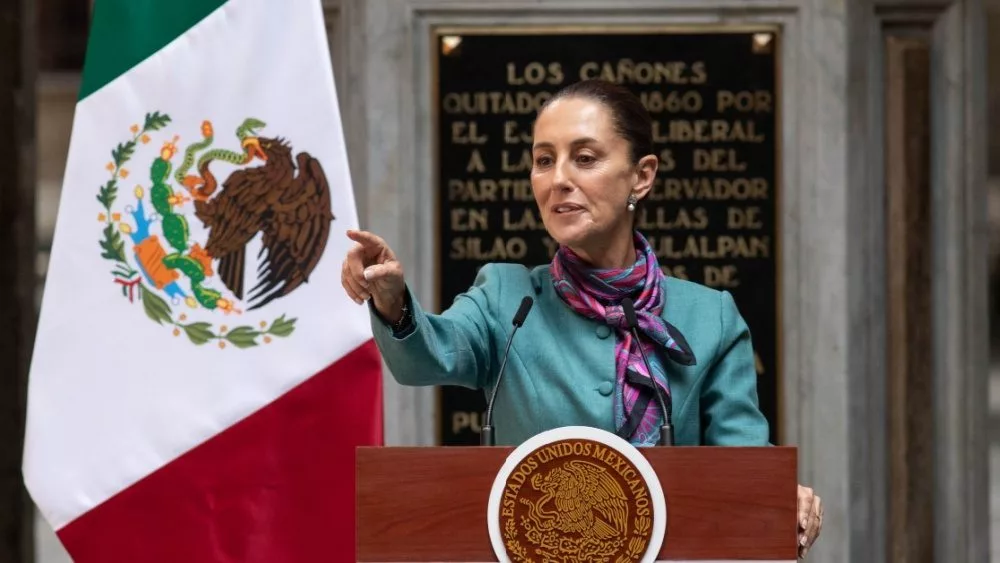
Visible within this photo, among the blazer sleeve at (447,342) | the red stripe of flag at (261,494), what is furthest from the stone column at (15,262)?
the blazer sleeve at (447,342)

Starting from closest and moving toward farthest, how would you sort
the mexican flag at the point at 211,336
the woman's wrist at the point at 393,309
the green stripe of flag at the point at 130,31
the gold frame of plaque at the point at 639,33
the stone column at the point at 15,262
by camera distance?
the woman's wrist at the point at 393,309 < the mexican flag at the point at 211,336 < the green stripe of flag at the point at 130,31 < the stone column at the point at 15,262 < the gold frame of plaque at the point at 639,33

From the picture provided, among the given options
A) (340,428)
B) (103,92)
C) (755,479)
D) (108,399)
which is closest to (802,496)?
(755,479)

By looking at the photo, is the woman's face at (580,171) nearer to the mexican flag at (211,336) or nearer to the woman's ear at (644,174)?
the woman's ear at (644,174)

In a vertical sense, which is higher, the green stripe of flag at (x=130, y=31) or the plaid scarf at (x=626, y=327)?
the green stripe of flag at (x=130, y=31)

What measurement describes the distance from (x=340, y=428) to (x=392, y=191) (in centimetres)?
128

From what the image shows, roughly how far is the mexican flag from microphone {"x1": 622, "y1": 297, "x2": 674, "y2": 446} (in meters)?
1.51

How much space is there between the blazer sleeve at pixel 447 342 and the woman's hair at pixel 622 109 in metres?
0.33

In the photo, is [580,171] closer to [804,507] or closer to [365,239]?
[365,239]

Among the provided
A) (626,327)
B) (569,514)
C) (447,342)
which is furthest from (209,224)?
(569,514)

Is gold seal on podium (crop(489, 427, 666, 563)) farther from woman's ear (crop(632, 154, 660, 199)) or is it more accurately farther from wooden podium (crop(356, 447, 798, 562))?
woman's ear (crop(632, 154, 660, 199))

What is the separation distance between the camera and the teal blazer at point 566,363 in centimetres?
234

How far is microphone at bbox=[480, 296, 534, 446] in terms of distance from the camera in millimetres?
2250

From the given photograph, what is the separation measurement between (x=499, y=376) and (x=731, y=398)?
1.28ft

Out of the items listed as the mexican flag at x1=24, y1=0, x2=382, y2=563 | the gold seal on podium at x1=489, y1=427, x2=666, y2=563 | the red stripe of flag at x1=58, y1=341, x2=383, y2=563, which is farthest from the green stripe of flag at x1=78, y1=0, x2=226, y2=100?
the gold seal on podium at x1=489, y1=427, x2=666, y2=563
